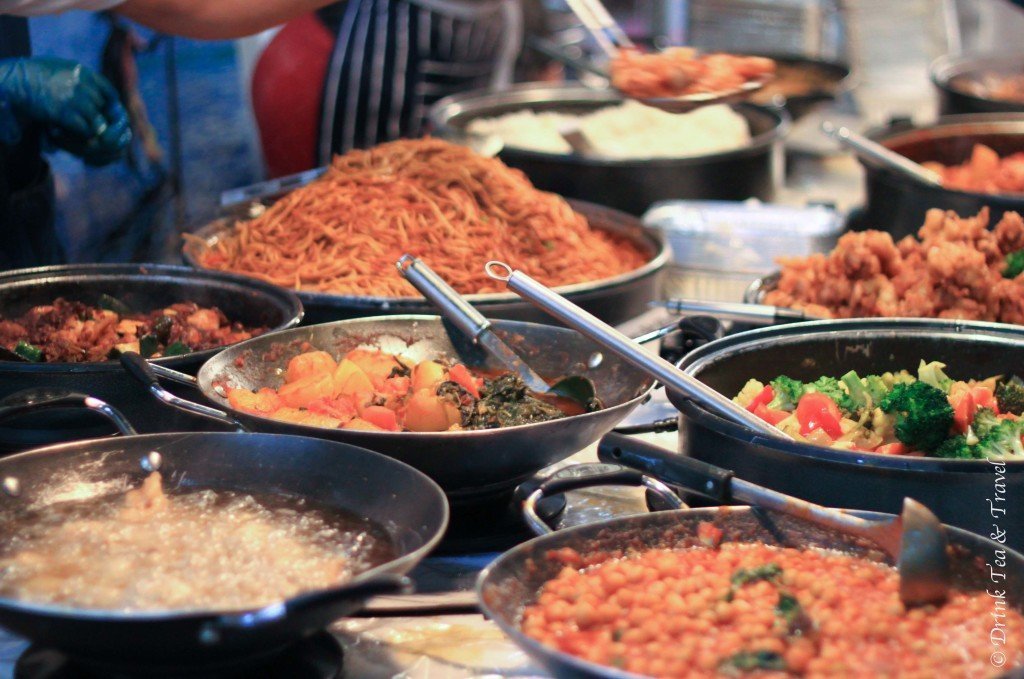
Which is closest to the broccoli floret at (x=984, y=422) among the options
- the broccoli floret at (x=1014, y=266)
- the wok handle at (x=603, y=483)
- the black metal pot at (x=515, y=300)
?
the wok handle at (x=603, y=483)

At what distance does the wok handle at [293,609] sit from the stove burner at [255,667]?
0.48ft

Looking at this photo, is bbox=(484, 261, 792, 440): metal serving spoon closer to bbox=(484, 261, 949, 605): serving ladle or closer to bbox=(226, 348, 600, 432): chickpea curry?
bbox=(484, 261, 949, 605): serving ladle

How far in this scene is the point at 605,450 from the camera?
149 cm

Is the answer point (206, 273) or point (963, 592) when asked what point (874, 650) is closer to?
point (963, 592)

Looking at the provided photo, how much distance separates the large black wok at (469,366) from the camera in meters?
1.64

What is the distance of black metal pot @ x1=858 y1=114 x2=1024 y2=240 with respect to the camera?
2912 mm

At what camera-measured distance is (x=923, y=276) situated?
2389 mm

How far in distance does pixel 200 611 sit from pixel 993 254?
6.53 feet

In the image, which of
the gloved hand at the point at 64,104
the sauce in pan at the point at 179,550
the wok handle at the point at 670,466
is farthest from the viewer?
the gloved hand at the point at 64,104

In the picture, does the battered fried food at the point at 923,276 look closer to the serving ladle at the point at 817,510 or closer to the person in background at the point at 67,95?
the serving ladle at the point at 817,510

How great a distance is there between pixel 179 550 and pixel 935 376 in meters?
1.31

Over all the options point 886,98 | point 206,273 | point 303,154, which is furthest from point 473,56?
point 206,273

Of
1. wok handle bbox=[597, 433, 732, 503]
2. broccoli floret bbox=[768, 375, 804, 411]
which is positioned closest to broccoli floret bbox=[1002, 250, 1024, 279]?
broccoli floret bbox=[768, 375, 804, 411]

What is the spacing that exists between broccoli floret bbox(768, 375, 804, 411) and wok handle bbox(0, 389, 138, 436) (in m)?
1.05
